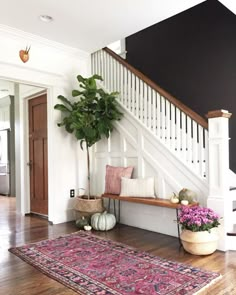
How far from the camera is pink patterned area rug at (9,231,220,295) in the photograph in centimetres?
217

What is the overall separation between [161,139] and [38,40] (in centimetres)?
226

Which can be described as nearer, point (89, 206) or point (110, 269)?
point (110, 269)

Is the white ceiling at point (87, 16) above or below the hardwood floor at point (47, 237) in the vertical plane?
above

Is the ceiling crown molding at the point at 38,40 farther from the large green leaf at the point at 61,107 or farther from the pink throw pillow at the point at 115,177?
the pink throw pillow at the point at 115,177

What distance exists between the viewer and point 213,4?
14.9ft

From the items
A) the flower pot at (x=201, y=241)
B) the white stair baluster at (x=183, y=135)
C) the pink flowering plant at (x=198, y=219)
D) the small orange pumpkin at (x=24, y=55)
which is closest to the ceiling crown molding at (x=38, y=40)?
the small orange pumpkin at (x=24, y=55)

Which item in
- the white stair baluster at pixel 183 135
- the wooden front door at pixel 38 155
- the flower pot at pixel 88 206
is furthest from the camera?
the wooden front door at pixel 38 155

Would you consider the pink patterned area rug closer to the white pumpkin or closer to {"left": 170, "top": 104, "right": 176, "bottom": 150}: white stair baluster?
the white pumpkin

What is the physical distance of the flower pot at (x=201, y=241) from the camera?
2848 millimetres

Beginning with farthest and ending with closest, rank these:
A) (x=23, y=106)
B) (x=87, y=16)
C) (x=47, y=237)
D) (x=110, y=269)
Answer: (x=23, y=106) → (x=47, y=237) → (x=87, y=16) → (x=110, y=269)

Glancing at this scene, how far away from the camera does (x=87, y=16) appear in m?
3.47

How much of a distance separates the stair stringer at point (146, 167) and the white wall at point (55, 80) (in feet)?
1.69

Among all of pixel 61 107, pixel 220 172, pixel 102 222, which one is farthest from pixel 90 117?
pixel 220 172

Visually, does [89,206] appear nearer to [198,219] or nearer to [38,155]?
[38,155]
